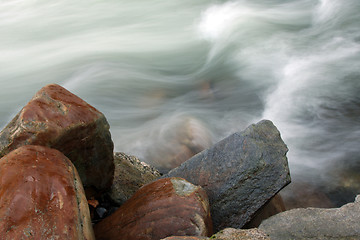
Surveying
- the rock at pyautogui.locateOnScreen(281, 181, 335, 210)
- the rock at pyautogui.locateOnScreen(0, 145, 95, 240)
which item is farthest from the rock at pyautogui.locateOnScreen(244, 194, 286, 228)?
the rock at pyautogui.locateOnScreen(0, 145, 95, 240)

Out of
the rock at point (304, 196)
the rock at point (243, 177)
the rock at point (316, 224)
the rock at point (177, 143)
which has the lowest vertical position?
the rock at point (304, 196)

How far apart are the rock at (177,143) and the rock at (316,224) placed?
7.19 feet

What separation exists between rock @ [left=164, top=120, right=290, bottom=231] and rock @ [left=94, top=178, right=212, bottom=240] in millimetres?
246

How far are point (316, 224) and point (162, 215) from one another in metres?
1.00

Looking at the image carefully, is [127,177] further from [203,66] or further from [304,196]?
[203,66]

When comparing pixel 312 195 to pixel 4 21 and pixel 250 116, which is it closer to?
pixel 250 116

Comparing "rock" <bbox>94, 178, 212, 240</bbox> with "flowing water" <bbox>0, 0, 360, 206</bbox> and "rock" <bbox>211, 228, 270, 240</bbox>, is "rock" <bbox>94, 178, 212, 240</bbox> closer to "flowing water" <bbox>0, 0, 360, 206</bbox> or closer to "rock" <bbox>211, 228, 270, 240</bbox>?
"rock" <bbox>211, 228, 270, 240</bbox>

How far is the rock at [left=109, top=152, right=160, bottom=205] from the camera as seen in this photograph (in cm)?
363

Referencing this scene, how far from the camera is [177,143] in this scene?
17.1 feet

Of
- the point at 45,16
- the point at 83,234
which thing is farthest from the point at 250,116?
the point at 45,16

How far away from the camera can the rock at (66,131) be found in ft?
8.84

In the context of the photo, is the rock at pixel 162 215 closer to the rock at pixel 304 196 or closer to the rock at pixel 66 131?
the rock at pixel 66 131

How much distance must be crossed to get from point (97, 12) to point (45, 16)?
1198 millimetres

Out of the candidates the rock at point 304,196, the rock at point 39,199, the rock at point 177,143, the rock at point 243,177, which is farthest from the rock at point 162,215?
the rock at point 177,143
